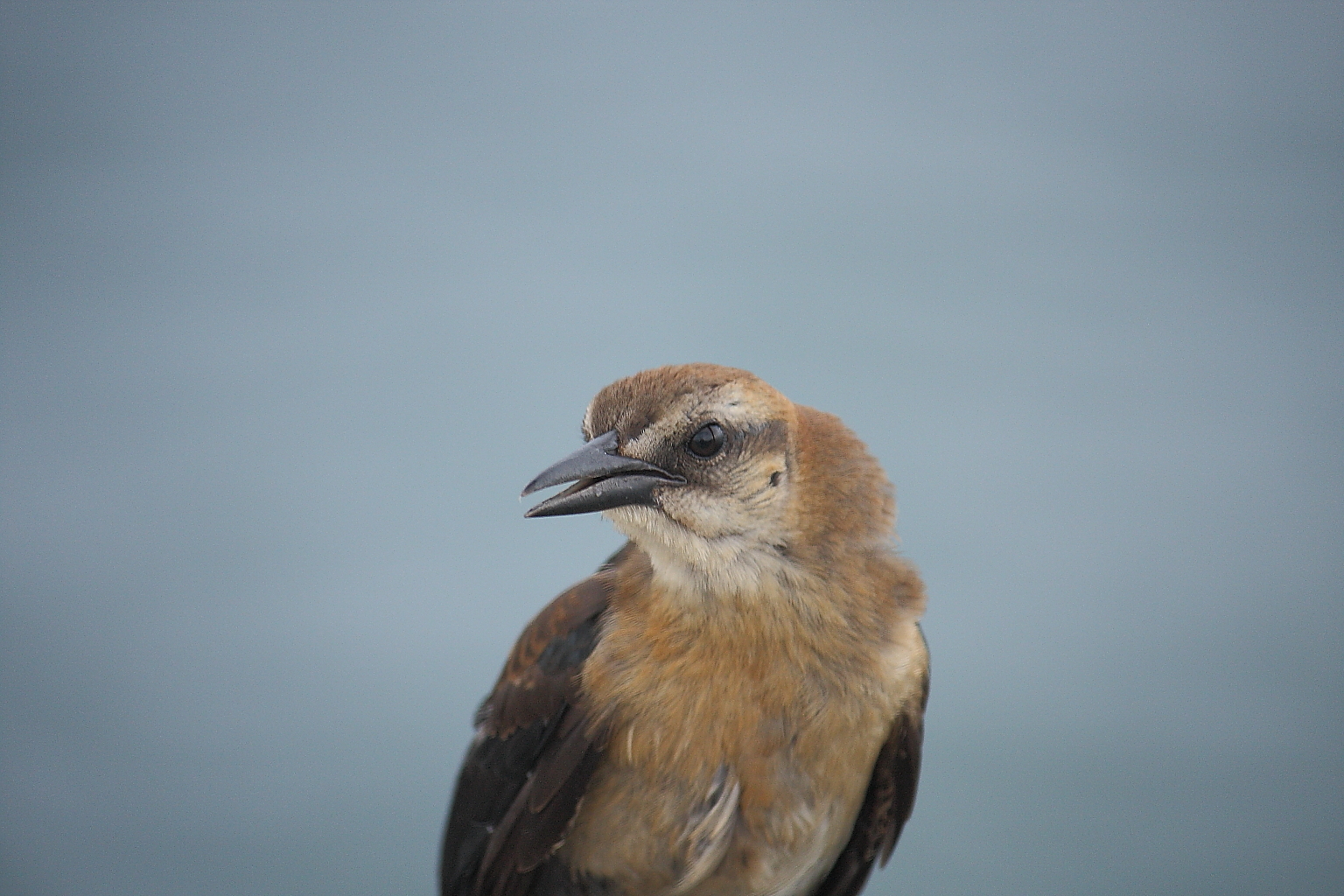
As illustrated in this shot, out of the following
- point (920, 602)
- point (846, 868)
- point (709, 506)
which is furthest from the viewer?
point (846, 868)

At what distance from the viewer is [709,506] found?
83.2 inches

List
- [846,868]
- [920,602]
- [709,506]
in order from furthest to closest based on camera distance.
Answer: [846,868]
[920,602]
[709,506]

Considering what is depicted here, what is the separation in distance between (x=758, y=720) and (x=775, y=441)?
503 mm

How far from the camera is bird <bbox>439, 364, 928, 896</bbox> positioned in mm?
2125

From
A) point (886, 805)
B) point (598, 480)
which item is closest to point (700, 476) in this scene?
point (598, 480)

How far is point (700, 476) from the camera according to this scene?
6.95ft

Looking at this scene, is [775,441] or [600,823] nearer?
[775,441]

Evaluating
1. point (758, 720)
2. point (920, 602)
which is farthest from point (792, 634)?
point (920, 602)

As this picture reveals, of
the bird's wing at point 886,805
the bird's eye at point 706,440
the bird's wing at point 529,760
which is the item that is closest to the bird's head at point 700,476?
the bird's eye at point 706,440

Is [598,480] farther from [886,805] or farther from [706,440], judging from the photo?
[886,805]

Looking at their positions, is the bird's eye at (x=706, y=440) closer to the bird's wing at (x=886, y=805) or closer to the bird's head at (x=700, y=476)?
the bird's head at (x=700, y=476)

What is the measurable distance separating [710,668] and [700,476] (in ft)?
1.21

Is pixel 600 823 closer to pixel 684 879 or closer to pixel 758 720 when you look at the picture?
pixel 684 879

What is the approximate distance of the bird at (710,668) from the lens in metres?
2.12
